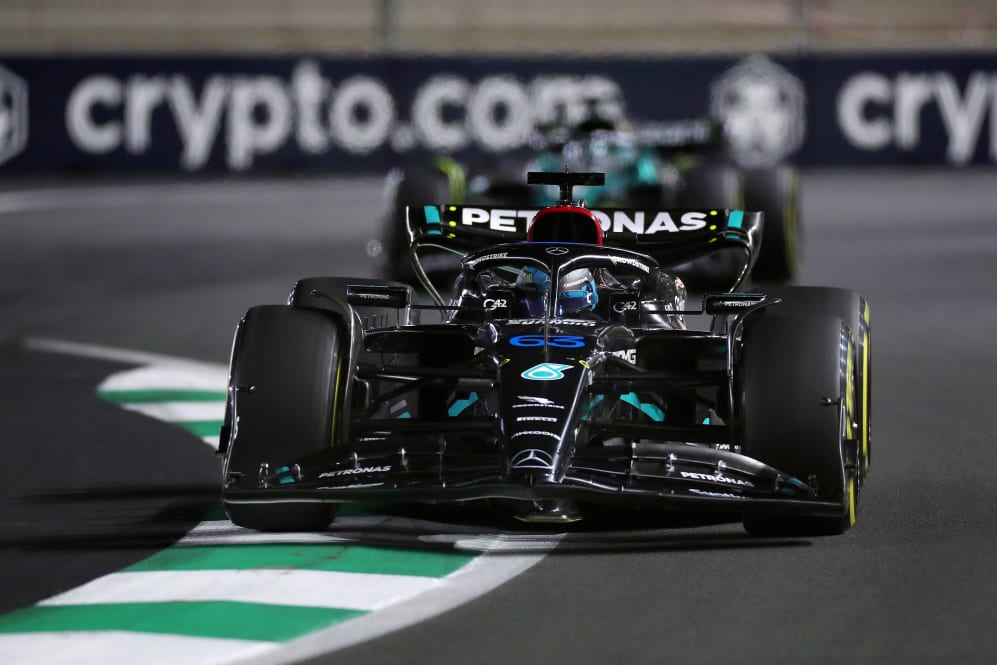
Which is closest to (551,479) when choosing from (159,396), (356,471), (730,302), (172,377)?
(356,471)

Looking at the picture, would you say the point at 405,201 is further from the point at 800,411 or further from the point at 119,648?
the point at 119,648

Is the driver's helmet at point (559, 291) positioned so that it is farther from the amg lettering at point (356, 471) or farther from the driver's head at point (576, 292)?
the amg lettering at point (356, 471)

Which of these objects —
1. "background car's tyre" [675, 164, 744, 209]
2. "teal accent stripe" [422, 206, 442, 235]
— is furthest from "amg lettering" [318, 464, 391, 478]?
"background car's tyre" [675, 164, 744, 209]

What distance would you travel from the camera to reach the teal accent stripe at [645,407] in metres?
7.77

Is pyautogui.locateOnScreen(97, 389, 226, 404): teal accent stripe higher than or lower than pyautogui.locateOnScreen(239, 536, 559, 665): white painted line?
higher

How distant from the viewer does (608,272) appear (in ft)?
27.9

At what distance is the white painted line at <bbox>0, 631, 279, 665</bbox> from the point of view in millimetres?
5516

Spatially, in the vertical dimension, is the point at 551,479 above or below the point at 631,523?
above

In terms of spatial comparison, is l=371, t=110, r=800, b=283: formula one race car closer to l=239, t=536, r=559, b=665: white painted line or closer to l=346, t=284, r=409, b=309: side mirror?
l=346, t=284, r=409, b=309: side mirror

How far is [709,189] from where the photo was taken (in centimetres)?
1614

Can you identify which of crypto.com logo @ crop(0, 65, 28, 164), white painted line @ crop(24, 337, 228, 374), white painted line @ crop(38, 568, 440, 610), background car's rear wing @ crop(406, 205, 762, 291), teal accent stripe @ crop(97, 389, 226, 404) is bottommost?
white painted line @ crop(38, 568, 440, 610)

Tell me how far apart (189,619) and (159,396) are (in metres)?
5.04

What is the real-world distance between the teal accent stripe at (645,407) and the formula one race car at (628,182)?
6.91m

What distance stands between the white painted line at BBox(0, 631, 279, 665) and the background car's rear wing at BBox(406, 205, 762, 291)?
386cm
